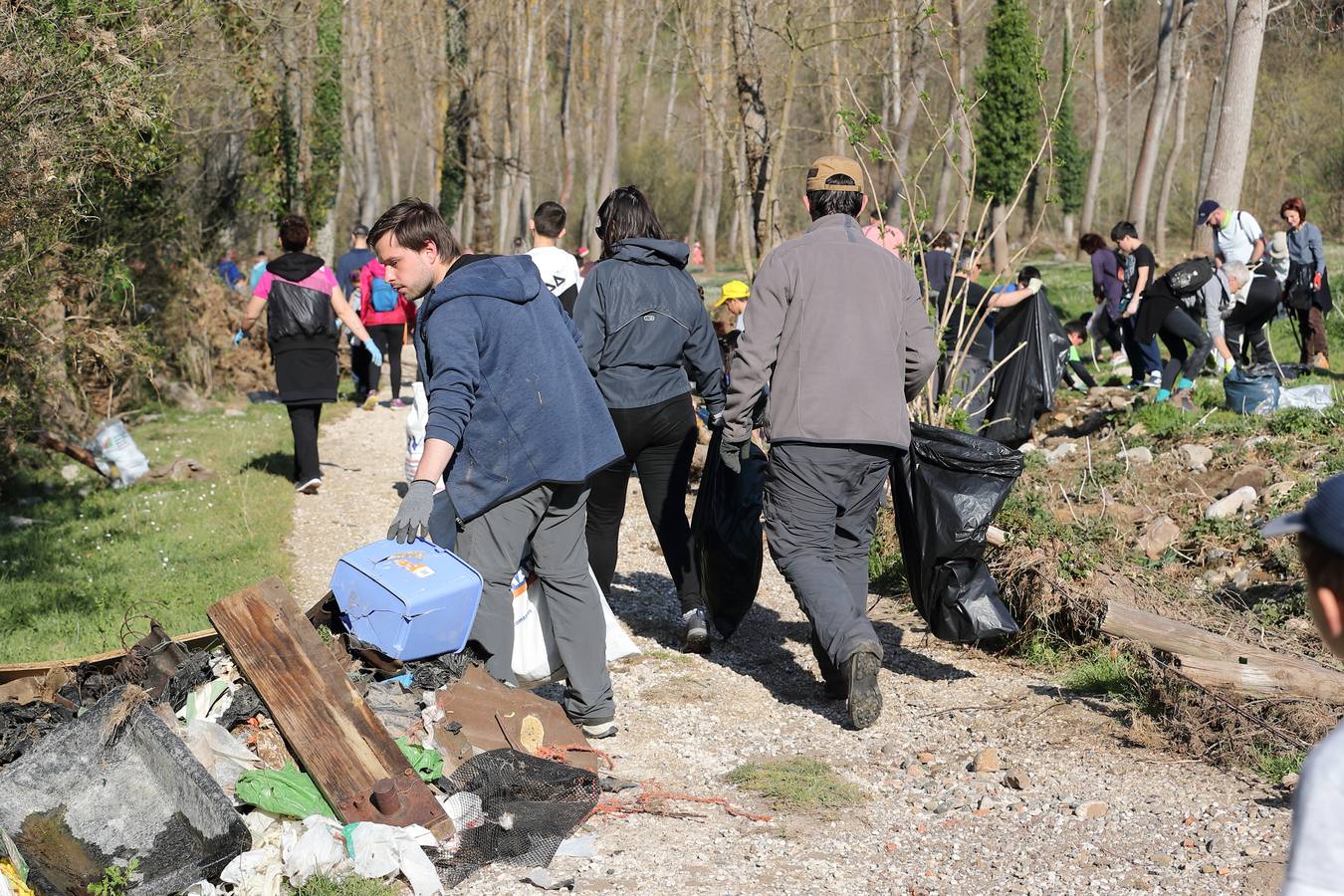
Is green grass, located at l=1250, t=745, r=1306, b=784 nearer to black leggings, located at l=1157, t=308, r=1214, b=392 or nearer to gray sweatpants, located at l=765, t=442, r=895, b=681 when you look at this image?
gray sweatpants, located at l=765, t=442, r=895, b=681

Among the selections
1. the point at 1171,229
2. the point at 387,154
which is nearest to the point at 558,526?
the point at 1171,229

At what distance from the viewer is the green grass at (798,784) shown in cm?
427

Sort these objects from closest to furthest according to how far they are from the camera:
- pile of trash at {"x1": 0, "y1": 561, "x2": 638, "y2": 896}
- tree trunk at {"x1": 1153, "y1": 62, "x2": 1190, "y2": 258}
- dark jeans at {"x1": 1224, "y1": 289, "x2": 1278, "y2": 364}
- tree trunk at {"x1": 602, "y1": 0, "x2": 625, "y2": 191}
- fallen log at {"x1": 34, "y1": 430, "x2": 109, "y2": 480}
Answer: pile of trash at {"x1": 0, "y1": 561, "x2": 638, "y2": 896} → fallen log at {"x1": 34, "y1": 430, "x2": 109, "y2": 480} → dark jeans at {"x1": 1224, "y1": 289, "x2": 1278, "y2": 364} → tree trunk at {"x1": 1153, "y1": 62, "x2": 1190, "y2": 258} → tree trunk at {"x1": 602, "y1": 0, "x2": 625, "y2": 191}

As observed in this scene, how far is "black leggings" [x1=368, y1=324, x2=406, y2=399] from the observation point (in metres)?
13.6

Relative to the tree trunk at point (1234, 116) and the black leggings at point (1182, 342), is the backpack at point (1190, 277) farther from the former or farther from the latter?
the tree trunk at point (1234, 116)

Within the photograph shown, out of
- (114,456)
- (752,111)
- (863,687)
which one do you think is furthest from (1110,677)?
(752,111)

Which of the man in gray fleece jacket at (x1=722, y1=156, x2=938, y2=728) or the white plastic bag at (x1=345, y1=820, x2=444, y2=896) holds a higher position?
the man in gray fleece jacket at (x1=722, y1=156, x2=938, y2=728)

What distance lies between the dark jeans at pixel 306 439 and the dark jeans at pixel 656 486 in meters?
4.00

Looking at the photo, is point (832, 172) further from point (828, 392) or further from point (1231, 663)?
point (1231, 663)

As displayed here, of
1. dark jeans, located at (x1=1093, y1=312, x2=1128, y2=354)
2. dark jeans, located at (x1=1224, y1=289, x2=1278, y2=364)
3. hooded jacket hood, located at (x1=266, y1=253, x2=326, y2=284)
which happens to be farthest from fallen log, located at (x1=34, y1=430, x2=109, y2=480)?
dark jeans, located at (x1=1093, y1=312, x2=1128, y2=354)

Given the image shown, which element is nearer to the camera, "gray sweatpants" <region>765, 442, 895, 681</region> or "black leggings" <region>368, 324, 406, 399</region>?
"gray sweatpants" <region>765, 442, 895, 681</region>

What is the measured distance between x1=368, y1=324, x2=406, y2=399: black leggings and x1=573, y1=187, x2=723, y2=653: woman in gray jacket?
815cm

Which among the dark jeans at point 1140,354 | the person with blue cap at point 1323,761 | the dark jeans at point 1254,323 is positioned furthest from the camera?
the dark jeans at point 1140,354

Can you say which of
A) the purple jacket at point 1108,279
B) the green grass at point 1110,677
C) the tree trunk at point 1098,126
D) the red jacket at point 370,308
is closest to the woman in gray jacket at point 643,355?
the green grass at point 1110,677
